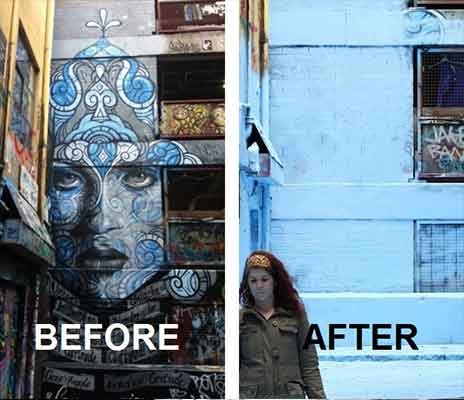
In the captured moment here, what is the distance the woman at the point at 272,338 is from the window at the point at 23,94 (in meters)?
0.96

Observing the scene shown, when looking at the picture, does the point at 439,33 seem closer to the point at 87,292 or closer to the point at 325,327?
the point at 325,327

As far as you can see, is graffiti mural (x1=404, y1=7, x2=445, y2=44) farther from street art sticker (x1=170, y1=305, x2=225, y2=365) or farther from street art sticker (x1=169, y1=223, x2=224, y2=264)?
street art sticker (x1=170, y1=305, x2=225, y2=365)

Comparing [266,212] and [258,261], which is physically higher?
[266,212]

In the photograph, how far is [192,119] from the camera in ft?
13.5

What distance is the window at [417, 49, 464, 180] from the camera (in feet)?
13.6

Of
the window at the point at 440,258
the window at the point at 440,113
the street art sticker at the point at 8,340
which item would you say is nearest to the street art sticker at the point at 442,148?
the window at the point at 440,113

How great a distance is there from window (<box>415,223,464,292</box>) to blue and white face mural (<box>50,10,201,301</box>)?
91 cm

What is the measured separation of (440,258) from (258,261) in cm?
68

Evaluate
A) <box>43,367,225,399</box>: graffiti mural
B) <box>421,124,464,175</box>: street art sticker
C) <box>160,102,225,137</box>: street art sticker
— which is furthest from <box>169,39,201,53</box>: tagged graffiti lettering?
<box>43,367,225,399</box>: graffiti mural

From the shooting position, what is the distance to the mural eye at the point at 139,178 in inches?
163

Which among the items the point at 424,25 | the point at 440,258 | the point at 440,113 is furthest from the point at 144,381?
the point at 424,25

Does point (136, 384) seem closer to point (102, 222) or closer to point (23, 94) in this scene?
point (102, 222)

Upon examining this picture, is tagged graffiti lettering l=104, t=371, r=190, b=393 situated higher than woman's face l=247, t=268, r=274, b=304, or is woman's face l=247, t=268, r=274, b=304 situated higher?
woman's face l=247, t=268, r=274, b=304

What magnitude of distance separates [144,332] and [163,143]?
2.30 ft
